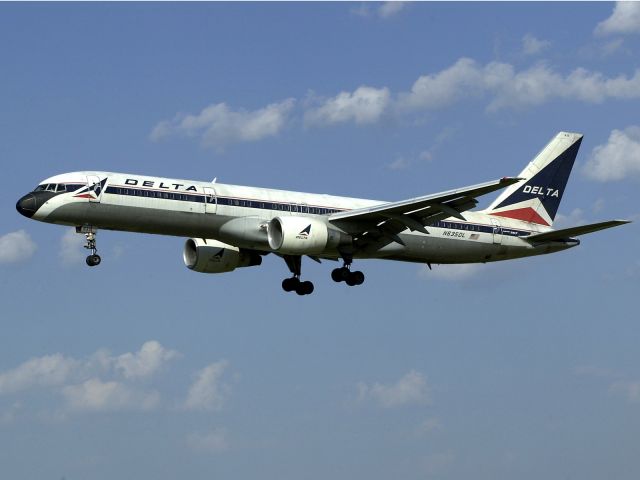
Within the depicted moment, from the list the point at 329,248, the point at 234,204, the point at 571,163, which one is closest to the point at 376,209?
the point at 329,248

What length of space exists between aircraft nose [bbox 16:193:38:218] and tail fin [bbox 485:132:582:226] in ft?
72.9

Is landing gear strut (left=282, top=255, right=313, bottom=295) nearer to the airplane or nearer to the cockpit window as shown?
the airplane

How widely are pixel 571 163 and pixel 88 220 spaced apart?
2673 centimetres

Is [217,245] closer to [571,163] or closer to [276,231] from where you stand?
[276,231]

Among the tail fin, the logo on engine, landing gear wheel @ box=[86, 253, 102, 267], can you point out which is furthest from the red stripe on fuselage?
landing gear wheel @ box=[86, 253, 102, 267]

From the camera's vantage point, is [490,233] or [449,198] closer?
[449,198]

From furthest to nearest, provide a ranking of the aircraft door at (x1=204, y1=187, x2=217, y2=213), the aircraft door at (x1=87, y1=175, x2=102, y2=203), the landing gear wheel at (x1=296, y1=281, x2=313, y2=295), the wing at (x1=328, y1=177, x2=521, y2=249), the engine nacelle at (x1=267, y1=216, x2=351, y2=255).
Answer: the landing gear wheel at (x1=296, y1=281, x2=313, y2=295)
the aircraft door at (x1=204, y1=187, x2=217, y2=213)
the engine nacelle at (x1=267, y1=216, x2=351, y2=255)
the wing at (x1=328, y1=177, x2=521, y2=249)
the aircraft door at (x1=87, y1=175, x2=102, y2=203)

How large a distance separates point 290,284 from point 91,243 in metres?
11.5

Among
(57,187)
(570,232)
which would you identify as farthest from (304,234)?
(570,232)

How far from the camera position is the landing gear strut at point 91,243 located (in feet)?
171

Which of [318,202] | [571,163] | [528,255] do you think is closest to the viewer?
[318,202]

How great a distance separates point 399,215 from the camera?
5369 cm

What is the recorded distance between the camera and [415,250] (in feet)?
189

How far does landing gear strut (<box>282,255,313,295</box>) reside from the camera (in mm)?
59969
